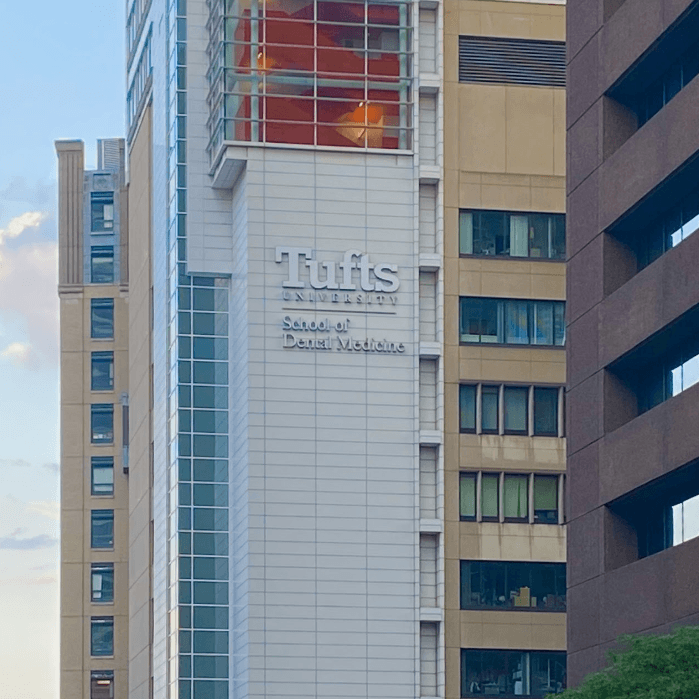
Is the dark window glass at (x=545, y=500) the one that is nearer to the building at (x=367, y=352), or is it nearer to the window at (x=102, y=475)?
the building at (x=367, y=352)

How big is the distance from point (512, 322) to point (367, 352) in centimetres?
711

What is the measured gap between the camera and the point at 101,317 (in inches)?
5566

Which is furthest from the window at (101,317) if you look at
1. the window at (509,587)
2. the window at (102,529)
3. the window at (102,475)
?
the window at (509,587)

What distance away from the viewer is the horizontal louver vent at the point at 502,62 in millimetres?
97312

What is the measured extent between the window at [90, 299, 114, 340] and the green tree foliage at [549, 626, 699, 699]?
9654 centimetres

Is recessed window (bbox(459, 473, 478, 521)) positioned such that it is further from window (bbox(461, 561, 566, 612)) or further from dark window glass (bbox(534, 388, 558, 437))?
dark window glass (bbox(534, 388, 558, 437))

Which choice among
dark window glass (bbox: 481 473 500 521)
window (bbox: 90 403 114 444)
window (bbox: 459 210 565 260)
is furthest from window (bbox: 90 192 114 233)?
dark window glass (bbox: 481 473 500 521)

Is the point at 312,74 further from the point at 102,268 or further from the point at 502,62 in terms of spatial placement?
the point at 102,268

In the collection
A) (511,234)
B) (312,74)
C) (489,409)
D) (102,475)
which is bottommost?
(102,475)

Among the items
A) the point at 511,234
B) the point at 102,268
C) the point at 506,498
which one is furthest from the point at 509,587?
the point at 102,268

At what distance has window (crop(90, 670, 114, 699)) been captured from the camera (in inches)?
5344

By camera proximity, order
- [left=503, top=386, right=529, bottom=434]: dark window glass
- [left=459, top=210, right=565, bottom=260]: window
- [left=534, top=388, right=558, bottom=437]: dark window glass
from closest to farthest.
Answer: [left=503, top=386, right=529, bottom=434]: dark window glass
[left=534, top=388, right=558, bottom=437]: dark window glass
[left=459, top=210, right=565, bottom=260]: window

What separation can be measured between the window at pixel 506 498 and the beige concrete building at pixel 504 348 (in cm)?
7

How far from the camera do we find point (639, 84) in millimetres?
61844
